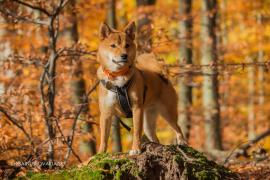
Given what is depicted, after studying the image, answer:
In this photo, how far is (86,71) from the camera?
39.1 feet

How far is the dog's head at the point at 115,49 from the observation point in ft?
18.9

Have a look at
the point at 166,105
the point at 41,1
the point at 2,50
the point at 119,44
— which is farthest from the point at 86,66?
the point at 119,44

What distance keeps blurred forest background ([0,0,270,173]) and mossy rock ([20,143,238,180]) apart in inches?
46.8

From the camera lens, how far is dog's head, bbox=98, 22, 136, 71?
5.77m

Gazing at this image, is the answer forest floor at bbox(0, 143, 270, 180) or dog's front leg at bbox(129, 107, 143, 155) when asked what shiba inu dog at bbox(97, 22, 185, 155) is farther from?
forest floor at bbox(0, 143, 270, 180)

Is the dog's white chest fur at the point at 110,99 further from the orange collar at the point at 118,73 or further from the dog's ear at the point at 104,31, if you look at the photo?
the dog's ear at the point at 104,31

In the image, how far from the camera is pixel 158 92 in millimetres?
6730

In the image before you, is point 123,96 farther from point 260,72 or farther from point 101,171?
point 260,72

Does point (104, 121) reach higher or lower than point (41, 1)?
lower

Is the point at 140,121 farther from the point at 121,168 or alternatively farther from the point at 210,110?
the point at 210,110

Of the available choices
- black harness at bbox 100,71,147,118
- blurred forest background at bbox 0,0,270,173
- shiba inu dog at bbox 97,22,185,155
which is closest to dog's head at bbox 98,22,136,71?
shiba inu dog at bbox 97,22,185,155

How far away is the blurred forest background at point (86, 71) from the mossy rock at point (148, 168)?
119 centimetres

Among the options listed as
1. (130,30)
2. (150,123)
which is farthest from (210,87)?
(130,30)

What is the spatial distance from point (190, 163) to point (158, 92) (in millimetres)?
1585
